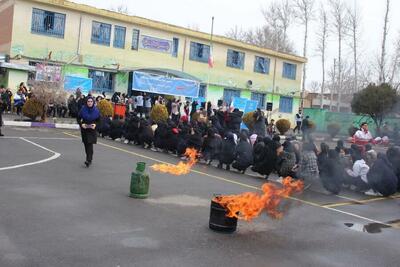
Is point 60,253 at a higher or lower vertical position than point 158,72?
lower

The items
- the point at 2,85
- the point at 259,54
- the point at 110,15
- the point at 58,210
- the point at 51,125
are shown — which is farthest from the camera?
the point at 259,54

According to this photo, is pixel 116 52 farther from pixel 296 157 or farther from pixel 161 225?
pixel 161 225

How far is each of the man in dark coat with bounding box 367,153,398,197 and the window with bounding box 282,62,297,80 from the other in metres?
32.7

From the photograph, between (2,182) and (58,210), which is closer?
(58,210)

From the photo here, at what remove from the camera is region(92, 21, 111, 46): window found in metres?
31.2

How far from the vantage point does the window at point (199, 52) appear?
3688 cm

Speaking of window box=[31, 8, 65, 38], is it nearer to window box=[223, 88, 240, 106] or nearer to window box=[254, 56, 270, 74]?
window box=[223, 88, 240, 106]

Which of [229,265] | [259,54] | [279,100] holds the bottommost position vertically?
[229,265]

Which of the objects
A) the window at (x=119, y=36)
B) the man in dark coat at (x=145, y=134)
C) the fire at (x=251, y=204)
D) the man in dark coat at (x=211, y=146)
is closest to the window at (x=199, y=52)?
the window at (x=119, y=36)

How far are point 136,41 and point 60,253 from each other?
2908 cm

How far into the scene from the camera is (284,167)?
1263 cm

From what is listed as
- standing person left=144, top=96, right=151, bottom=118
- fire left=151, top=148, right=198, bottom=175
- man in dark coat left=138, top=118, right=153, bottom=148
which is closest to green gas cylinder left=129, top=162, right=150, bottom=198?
fire left=151, top=148, right=198, bottom=175

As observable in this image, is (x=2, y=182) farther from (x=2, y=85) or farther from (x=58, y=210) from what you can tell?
(x=2, y=85)

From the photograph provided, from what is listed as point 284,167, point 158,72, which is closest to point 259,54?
point 158,72
